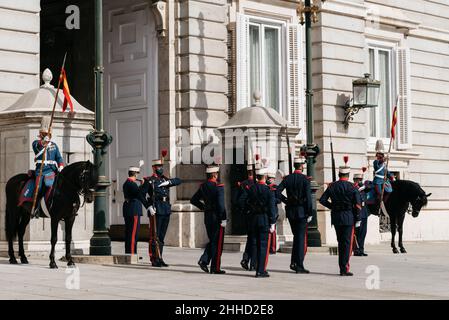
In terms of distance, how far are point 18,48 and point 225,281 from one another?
7663 millimetres

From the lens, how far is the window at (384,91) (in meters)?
28.8

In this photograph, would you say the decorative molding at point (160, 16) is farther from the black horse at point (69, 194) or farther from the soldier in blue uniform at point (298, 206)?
the soldier in blue uniform at point (298, 206)

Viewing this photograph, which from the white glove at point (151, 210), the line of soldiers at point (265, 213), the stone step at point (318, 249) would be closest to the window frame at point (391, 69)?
Result: the stone step at point (318, 249)

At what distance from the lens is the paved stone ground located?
1256 cm

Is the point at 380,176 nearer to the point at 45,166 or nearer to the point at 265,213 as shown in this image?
the point at 265,213

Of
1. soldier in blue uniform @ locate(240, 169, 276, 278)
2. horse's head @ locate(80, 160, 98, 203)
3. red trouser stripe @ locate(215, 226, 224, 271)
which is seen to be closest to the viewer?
soldier in blue uniform @ locate(240, 169, 276, 278)

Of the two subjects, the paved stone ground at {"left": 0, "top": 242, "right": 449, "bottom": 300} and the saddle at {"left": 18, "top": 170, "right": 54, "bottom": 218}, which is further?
the saddle at {"left": 18, "top": 170, "right": 54, "bottom": 218}

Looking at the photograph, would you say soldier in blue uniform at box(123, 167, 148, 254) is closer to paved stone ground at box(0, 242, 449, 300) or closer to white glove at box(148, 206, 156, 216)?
paved stone ground at box(0, 242, 449, 300)

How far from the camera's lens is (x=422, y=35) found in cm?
3025

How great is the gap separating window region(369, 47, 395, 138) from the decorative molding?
7.85 m

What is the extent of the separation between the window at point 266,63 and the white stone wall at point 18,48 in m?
6.45

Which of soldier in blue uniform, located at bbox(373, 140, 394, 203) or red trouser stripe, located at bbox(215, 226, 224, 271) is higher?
soldier in blue uniform, located at bbox(373, 140, 394, 203)

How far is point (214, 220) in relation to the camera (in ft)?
52.8

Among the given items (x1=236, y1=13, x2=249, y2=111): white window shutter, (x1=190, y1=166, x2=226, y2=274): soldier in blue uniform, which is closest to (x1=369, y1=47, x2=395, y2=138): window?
(x1=236, y1=13, x2=249, y2=111): white window shutter
